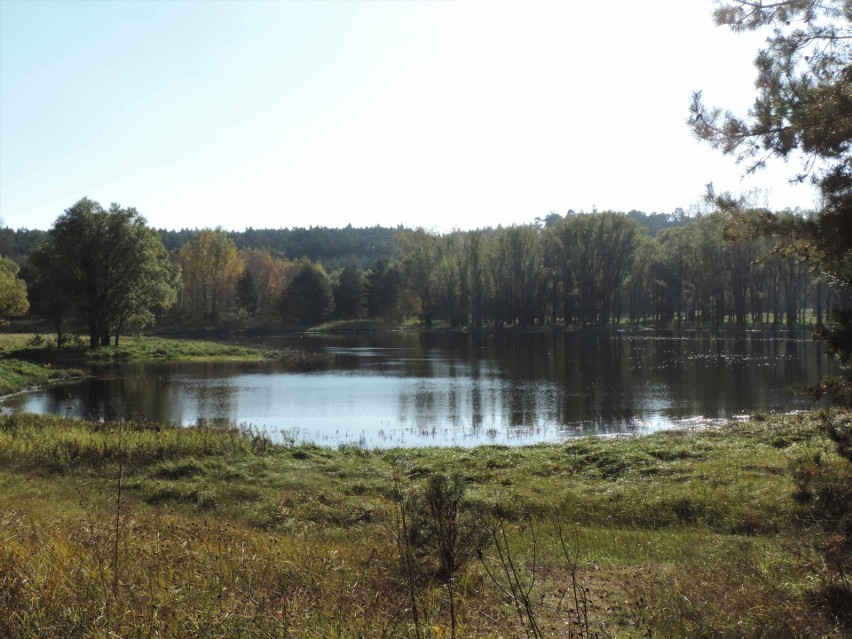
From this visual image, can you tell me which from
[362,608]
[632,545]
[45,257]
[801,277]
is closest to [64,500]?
[362,608]

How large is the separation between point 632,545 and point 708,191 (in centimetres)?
481

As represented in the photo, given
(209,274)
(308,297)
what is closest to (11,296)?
(209,274)

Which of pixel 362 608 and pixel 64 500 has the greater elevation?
pixel 362 608

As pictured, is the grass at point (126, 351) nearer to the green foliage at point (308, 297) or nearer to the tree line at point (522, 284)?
the tree line at point (522, 284)

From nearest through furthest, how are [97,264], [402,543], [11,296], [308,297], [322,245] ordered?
[402,543], [11,296], [97,264], [308,297], [322,245]

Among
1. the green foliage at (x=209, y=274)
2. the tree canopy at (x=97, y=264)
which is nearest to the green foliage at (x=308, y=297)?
the green foliage at (x=209, y=274)

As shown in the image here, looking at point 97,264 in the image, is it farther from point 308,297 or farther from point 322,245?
point 322,245

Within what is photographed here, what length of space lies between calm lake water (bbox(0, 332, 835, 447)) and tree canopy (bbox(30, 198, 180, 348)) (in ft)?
25.7

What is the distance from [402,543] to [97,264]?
4918 centimetres

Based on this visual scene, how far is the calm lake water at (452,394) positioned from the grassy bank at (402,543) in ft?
14.9

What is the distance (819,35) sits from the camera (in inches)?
285

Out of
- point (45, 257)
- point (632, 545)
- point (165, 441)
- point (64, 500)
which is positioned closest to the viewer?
point (632, 545)

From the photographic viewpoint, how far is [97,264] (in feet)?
160

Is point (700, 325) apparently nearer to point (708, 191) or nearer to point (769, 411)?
point (769, 411)
